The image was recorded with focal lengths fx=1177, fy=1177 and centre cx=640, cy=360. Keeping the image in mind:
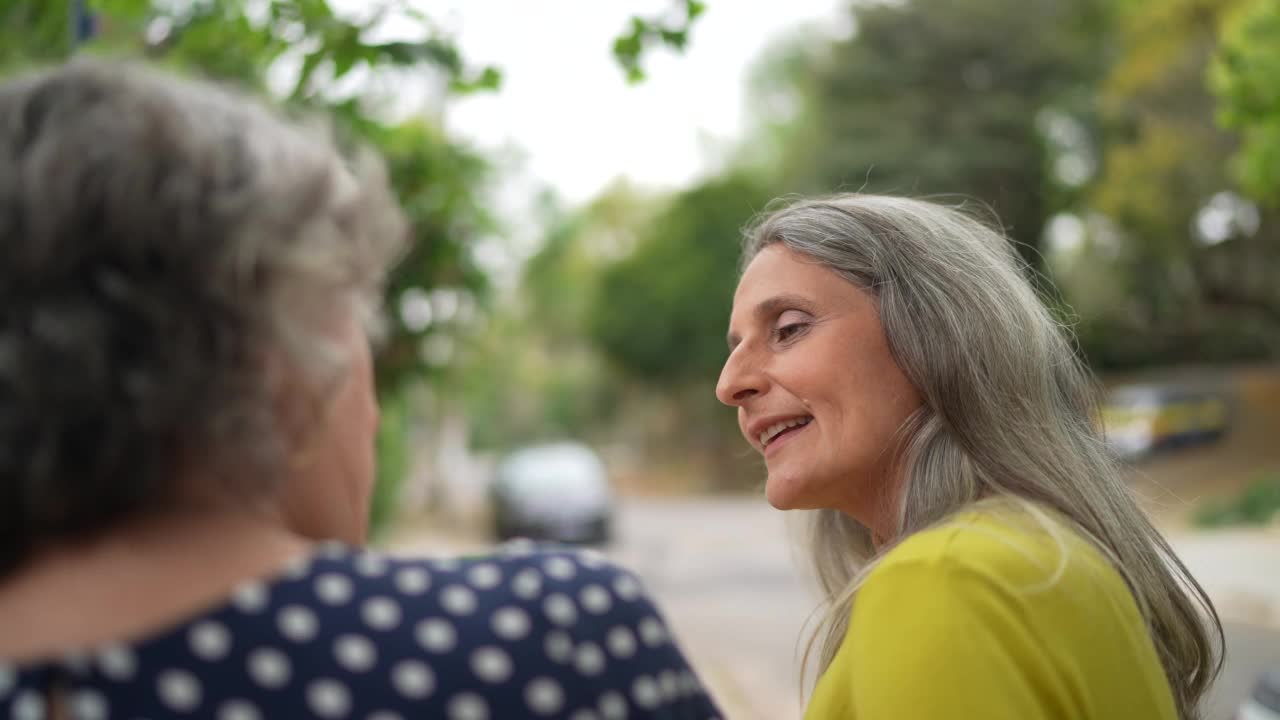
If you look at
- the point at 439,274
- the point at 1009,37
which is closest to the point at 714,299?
the point at 1009,37

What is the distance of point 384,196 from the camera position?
3.84ft

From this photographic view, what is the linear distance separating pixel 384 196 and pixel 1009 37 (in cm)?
2777

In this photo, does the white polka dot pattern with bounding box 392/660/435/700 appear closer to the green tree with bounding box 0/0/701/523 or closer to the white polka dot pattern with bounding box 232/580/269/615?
the white polka dot pattern with bounding box 232/580/269/615

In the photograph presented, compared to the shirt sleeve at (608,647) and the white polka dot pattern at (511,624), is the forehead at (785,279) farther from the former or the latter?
the white polka dot pattern at (511,624)

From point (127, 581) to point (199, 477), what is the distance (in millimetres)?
100

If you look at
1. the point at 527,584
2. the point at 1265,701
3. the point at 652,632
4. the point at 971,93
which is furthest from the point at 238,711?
the point at 971,93

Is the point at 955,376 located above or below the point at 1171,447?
above

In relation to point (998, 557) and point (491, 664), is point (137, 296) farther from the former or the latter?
point (998, 557)

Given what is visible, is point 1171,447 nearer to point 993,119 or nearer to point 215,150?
point 993,119

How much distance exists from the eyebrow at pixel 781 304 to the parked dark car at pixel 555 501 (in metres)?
17.9

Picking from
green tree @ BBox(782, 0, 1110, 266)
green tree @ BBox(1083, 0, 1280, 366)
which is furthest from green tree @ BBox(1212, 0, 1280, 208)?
green tree @ BBox(782, 0, 1110, 266)

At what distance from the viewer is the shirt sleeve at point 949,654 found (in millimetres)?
1323

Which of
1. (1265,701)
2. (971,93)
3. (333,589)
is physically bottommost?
(971,93)

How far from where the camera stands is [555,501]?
810 inches
